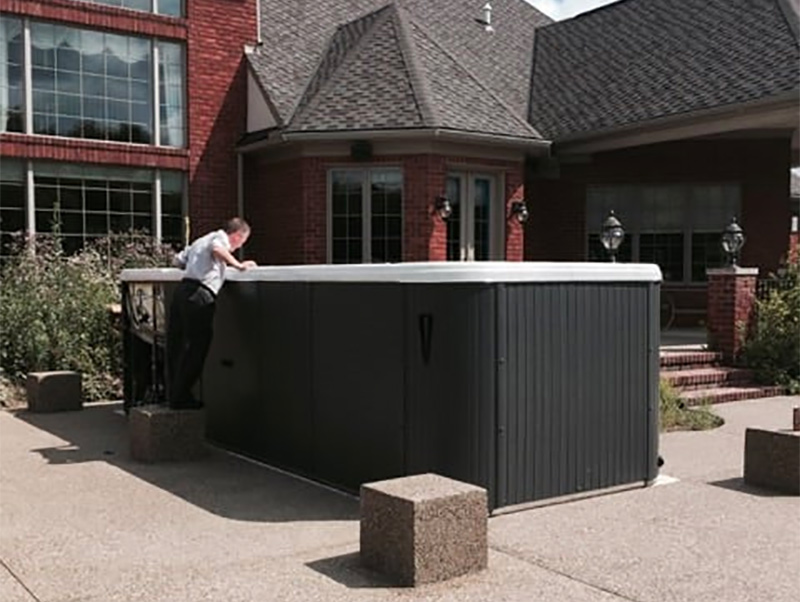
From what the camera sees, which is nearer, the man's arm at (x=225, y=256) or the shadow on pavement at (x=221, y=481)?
the shadow on pavement at (x=221, y=481)

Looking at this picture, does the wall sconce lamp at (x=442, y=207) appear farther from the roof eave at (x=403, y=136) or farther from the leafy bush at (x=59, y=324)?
the leafy bush at (x=59, y=324)

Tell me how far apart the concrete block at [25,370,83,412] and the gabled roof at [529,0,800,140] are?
9205mm

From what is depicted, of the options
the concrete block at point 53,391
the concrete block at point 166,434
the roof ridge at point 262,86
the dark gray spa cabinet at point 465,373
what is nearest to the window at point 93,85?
the roof ridge at point 262,86

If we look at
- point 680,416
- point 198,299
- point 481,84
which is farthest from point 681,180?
point 198,299

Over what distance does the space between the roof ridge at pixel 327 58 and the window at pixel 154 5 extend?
2.42 m

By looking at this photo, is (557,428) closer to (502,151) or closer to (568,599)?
(568,599)

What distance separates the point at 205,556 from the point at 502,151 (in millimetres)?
10947

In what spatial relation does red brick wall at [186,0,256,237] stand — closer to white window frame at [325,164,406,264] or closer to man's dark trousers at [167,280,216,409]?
white window frame at [325,164,406,264]

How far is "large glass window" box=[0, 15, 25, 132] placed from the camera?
45.2 ft

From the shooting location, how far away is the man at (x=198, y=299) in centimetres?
778

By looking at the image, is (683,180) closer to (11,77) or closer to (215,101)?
(215,101)

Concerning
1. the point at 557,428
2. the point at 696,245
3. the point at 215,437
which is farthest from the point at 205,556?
the point at 696,245

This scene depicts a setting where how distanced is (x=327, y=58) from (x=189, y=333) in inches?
394

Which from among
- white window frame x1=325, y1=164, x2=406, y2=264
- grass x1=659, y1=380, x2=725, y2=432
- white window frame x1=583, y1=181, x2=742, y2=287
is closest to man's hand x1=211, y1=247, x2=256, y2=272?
grass x1=659, y1=380, x2=725, y2=432
